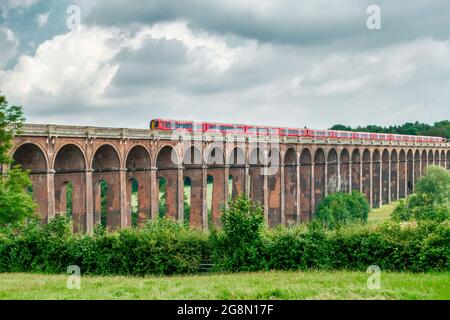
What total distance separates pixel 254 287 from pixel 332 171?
194 feet

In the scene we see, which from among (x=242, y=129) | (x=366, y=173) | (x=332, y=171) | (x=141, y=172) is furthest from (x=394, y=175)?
(x=141, y=172)

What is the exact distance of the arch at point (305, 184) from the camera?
223ft

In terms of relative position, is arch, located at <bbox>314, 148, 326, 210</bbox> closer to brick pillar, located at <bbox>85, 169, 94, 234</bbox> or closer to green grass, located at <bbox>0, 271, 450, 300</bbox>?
brick pillar, located at <bbox>85, 169, 94, 234</bbox>

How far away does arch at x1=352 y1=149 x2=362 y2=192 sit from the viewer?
79.1 metres

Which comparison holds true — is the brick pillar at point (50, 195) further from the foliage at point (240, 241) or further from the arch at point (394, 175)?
the arch at point (394, 175)

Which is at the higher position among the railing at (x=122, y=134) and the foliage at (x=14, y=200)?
the railing at (x=122, y=134)

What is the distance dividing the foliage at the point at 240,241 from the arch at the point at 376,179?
66.7 metres

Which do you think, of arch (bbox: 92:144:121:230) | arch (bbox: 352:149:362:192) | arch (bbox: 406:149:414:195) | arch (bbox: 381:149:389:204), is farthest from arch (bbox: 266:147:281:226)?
arch (bbox: 406:149:414:195)

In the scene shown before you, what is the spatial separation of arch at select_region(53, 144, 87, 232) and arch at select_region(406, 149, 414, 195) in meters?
71.9

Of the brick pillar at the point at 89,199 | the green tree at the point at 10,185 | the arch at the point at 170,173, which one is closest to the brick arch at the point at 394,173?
the arch at the point at 170,173

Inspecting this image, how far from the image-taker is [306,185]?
225ft

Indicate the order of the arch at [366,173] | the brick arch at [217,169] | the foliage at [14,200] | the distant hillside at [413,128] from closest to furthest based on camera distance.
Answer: the foliage at [14,200], the brick arch at [217,169], the arch at [366,173], the distant hillside at [413,128]

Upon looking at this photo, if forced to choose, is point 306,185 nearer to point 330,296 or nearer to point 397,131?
point 330,296
